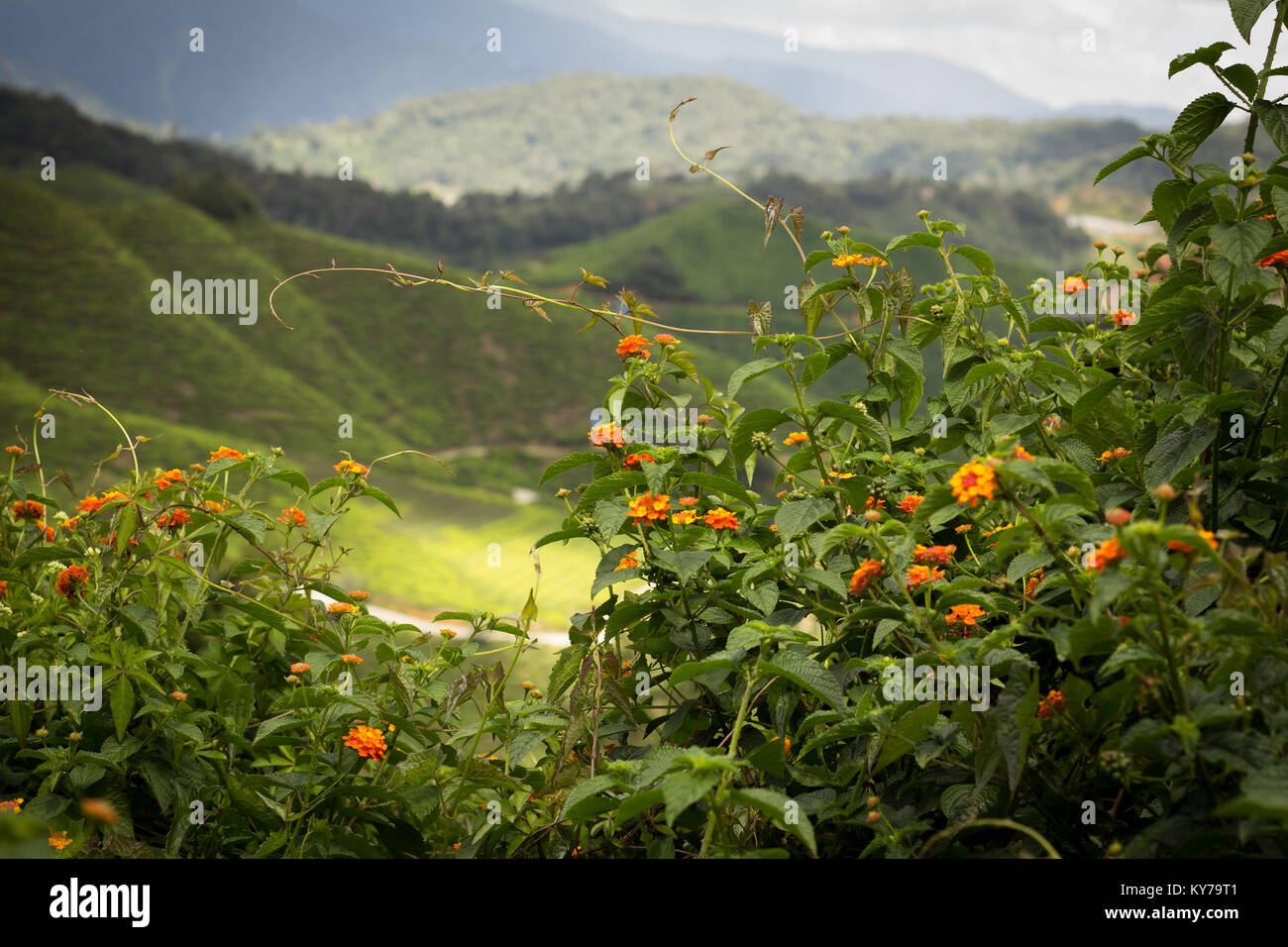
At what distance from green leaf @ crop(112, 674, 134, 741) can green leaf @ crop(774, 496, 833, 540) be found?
3.68ft

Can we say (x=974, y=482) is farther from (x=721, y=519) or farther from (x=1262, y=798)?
(x=721, y=519)

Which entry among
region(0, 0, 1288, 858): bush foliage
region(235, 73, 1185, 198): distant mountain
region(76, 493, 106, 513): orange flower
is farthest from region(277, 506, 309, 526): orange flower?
region(235, 73, 1185, 198): distant mountain

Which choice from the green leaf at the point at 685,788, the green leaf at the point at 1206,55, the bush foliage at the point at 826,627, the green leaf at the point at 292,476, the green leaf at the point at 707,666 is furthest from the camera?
the green leaf at the point at 292,476

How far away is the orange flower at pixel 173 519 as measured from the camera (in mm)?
1763

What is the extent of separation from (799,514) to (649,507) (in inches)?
9.5

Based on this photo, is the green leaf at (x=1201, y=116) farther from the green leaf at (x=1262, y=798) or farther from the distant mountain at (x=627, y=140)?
the distant mountain at (x=627, y=140)

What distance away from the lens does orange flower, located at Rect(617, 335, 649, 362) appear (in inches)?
65.1

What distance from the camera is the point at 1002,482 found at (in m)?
1.07

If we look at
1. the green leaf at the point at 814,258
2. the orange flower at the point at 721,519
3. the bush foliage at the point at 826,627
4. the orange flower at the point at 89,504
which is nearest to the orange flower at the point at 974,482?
the bush foliage at the point at 826,627

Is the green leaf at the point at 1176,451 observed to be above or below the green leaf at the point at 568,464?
above

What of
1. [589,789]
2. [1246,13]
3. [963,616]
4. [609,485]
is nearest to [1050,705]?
[963,616]

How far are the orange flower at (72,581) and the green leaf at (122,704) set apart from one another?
0.24 meters

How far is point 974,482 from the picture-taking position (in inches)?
41.6
